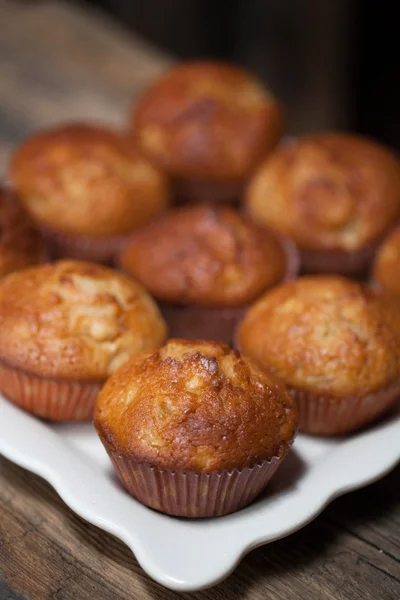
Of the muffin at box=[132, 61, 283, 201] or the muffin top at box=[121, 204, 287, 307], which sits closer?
the muffin top at box=[121, 204, 287, 307]

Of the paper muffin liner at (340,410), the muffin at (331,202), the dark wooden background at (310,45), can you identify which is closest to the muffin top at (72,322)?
the paper muffin liner at (340,410)

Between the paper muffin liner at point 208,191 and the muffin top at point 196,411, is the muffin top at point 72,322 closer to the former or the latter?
the muffin top at point 196,411

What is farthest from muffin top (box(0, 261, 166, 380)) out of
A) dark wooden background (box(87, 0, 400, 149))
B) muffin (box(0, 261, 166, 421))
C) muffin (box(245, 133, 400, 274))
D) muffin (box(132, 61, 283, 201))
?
dark wooden background (box(87, 0, 400, 149))

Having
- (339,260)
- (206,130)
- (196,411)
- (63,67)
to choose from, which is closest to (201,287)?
(339,260)

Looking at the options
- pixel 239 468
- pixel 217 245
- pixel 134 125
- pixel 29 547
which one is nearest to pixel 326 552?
pixel 239 468

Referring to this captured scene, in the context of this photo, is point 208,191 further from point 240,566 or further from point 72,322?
point 240,566

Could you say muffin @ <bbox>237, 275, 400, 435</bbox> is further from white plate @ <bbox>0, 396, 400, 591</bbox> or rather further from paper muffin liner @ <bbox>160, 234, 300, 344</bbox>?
paper muffin liner @ <bbox>160, 234, 300, 344</bbox>
